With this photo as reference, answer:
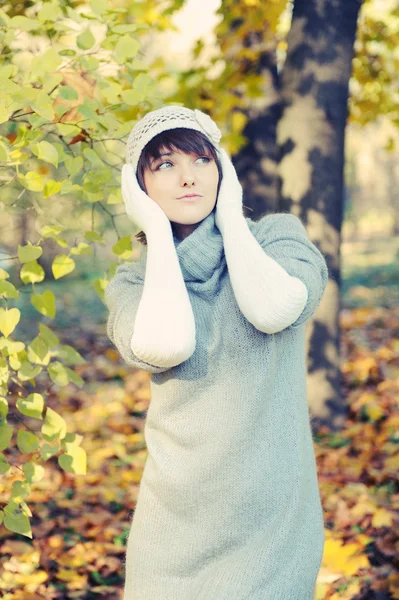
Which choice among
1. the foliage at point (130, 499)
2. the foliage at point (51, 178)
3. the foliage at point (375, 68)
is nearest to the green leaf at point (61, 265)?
the foliage at point (51, 178)

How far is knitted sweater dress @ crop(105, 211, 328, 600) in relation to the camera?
178 centimetres

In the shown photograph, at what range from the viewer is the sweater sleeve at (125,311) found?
1798 millimetres

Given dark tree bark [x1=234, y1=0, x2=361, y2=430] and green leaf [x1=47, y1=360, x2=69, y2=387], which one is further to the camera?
dark tree bark [x1=234, y1=0, x2=361, y2=430]

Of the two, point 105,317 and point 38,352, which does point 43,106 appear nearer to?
point 38,352

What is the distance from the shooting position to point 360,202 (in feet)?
90.4

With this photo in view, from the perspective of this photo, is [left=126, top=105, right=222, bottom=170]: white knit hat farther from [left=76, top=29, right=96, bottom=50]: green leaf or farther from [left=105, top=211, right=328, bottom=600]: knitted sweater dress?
[left=76, top=29, right=96, bottom=50]: green leaf

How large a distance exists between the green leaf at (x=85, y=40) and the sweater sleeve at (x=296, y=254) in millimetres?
A: 866

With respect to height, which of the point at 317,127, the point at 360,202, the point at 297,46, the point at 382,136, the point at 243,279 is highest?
the point at 243,279

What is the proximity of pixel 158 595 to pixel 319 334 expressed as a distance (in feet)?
9.70

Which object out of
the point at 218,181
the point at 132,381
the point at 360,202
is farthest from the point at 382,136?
the point at 218,181

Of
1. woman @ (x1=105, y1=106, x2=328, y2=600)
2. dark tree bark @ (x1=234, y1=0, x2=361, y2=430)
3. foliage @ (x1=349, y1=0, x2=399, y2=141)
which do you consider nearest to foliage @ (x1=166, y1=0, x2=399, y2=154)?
foliage @ (x1=349, y1=0, x2=399, y2=141)

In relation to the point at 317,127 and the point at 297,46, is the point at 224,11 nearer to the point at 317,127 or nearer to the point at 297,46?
the point at 297,46

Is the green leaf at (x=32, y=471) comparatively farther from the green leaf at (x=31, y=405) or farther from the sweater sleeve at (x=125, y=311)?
the sweater sleeve at (x=125, y=311)

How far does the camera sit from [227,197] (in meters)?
1.87
